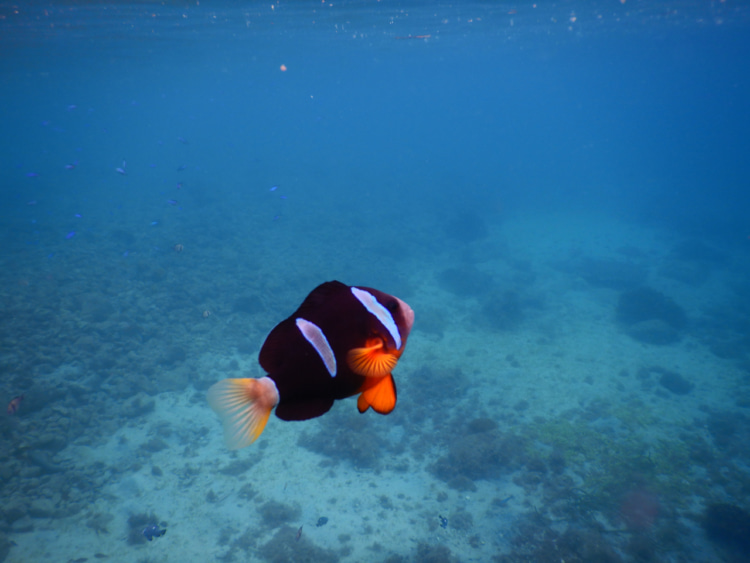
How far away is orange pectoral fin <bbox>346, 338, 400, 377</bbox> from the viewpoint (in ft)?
3.69

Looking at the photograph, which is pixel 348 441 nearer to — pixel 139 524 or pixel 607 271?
pixel 139 524

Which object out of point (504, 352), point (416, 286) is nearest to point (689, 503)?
point (504, 352)

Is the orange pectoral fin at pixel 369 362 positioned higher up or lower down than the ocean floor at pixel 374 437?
higher up

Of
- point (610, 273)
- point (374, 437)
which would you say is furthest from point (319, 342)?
point (610, 273)

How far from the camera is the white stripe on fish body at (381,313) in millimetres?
1241

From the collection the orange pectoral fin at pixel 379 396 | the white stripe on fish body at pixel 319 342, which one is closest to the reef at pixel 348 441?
the orange pectoral fin at pixel 379 396

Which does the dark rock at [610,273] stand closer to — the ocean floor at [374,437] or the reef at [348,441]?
the ocean floor at [374,437]

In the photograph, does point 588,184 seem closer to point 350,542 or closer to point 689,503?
point 689,503

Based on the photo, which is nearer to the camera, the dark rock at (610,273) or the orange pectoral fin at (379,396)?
the orange pectoral fin at (379,396)

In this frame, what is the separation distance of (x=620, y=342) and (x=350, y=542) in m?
13.3

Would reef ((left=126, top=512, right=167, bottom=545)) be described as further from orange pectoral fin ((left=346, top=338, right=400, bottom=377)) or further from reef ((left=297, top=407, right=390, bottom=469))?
orange pectoral fin ((left=346, top=338, right=400, bottom=377))

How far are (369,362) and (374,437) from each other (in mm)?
8580

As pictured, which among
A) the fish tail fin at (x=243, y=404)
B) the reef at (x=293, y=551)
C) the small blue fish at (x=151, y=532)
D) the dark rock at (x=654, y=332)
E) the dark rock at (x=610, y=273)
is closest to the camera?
the fish tail fin at (x=243, y=404)

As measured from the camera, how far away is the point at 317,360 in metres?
1.19
